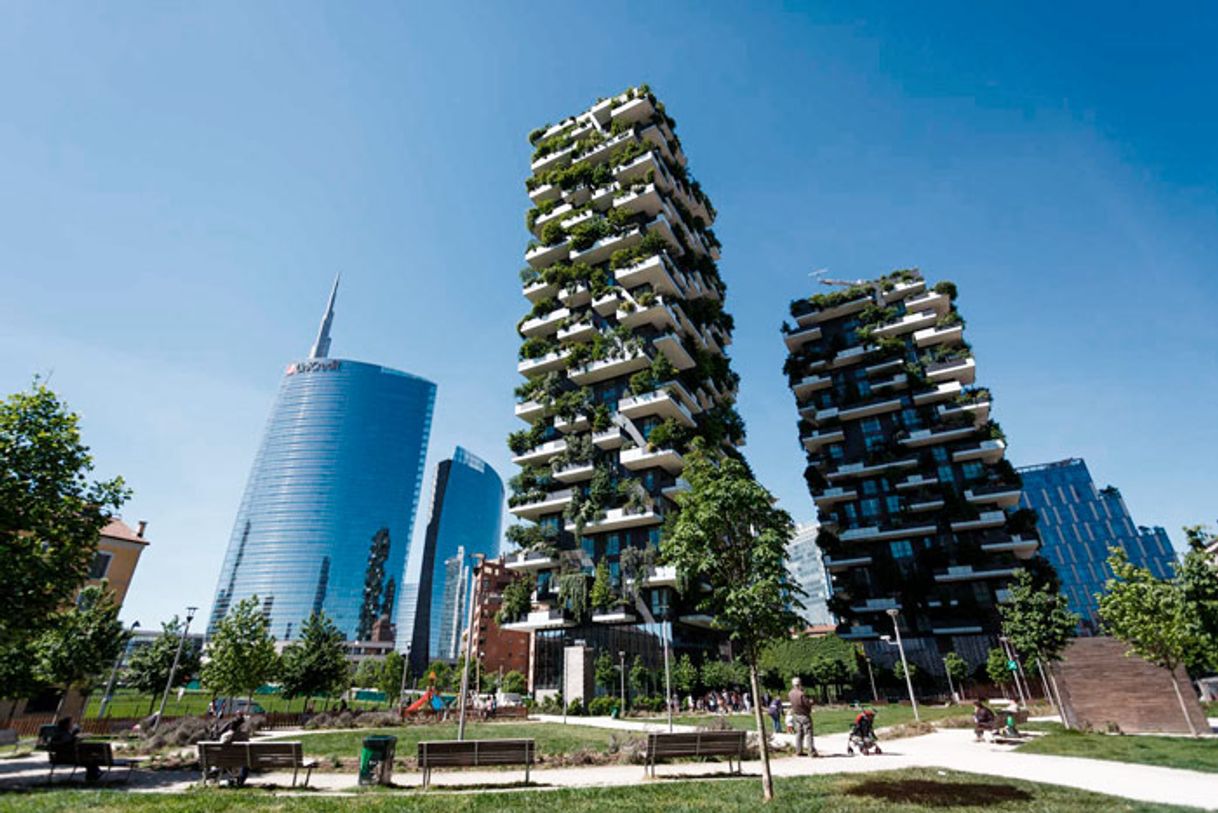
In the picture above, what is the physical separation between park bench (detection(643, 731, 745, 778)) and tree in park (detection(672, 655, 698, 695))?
2785 cm

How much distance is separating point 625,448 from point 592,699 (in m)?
20.1

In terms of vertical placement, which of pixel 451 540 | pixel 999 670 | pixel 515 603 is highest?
pixel 451 540

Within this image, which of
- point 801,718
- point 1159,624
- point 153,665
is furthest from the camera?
point 153,665

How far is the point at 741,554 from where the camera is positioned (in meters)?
11.6

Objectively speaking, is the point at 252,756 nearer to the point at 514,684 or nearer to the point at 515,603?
the point at 515,603

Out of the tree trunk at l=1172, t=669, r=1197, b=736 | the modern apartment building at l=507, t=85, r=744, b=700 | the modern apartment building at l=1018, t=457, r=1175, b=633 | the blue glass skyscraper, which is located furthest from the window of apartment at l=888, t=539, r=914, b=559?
A: the blue glass skyscraper

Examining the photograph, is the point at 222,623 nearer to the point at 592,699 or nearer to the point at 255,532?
the point at 592,699

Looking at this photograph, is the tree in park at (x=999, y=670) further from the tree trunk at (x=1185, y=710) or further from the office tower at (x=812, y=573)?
the office tower at (x=812, y=573)

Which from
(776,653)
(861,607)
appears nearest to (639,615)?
(776,653)

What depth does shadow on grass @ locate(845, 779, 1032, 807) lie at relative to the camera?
8.84 m

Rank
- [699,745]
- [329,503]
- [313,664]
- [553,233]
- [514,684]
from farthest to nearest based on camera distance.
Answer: [329,503] → [514,684] → [553,233] → [313,664] → [699,745]

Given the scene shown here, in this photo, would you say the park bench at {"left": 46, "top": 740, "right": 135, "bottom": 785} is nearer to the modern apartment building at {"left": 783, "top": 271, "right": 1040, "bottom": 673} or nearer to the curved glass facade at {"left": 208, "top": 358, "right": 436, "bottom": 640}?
the modern apartment building at {"left": 783, "top": 271, "right": 1040, "bottom": 673}

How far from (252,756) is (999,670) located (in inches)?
1805

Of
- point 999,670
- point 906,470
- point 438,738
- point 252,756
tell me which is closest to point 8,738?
point 438,738
